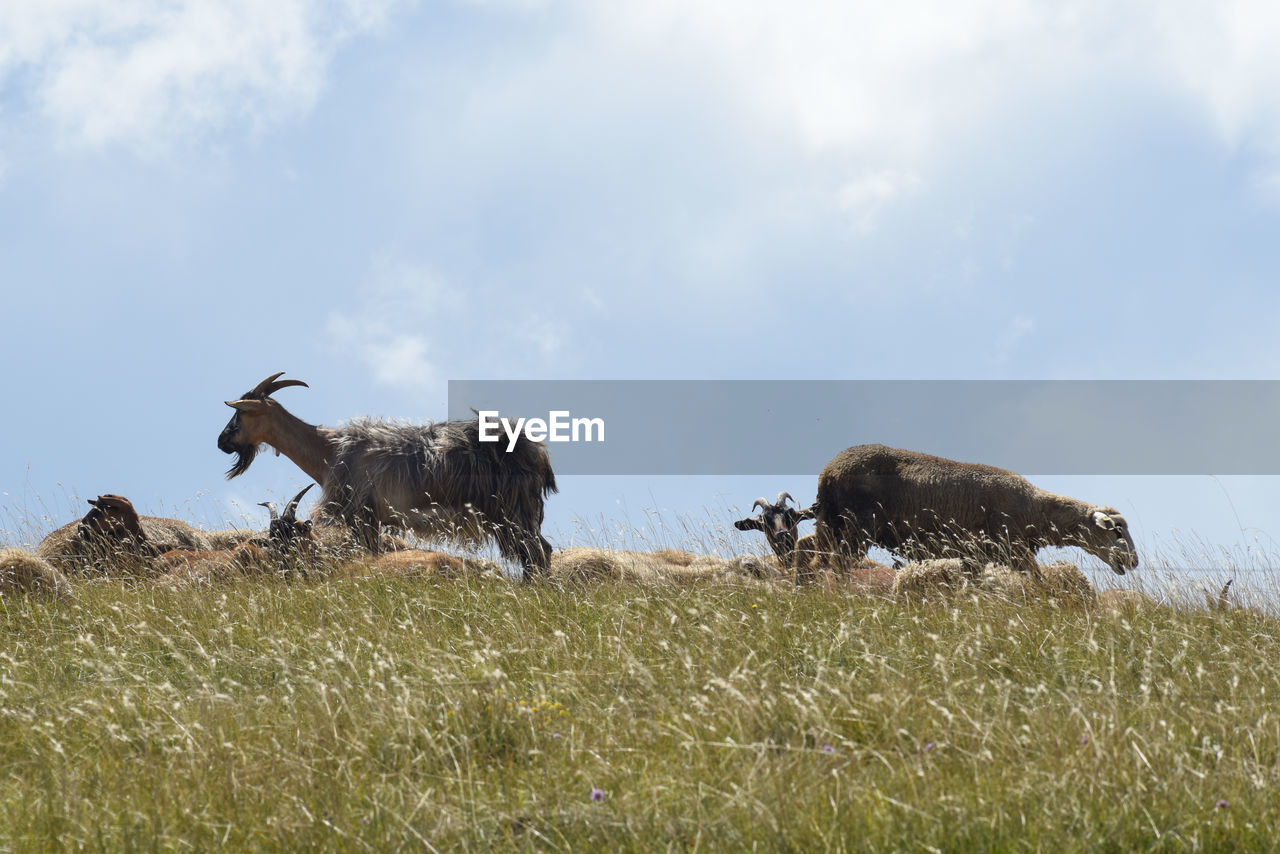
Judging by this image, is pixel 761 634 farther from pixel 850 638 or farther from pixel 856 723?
pixel 856 723

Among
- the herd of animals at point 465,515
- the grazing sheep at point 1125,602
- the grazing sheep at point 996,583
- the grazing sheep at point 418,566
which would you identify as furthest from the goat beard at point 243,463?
the grazing sheep at point 1125,602

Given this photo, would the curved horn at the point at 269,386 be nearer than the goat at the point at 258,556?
No

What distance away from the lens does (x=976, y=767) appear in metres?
5.08

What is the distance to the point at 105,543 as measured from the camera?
13.0 meters

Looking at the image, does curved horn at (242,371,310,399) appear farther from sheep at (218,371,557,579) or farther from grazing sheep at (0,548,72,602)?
grazing sheep at (0,548,72,602)

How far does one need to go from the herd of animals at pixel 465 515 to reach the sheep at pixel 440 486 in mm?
17

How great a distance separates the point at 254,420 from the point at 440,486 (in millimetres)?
3267

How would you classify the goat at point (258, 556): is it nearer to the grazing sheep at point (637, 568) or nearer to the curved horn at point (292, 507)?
the curved horn at point (292, 507)

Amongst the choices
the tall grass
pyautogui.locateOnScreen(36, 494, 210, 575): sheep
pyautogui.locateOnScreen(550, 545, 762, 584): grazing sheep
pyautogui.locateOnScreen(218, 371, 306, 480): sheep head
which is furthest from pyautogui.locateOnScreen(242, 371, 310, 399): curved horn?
the tall grass

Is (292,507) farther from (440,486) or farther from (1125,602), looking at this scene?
(1125,602)

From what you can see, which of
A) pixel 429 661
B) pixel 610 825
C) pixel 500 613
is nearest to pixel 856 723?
pixel 610 825

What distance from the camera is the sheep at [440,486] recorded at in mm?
13578

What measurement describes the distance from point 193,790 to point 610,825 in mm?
2134

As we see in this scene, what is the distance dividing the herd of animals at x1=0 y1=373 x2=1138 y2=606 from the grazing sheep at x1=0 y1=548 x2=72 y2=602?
0.14 ft
